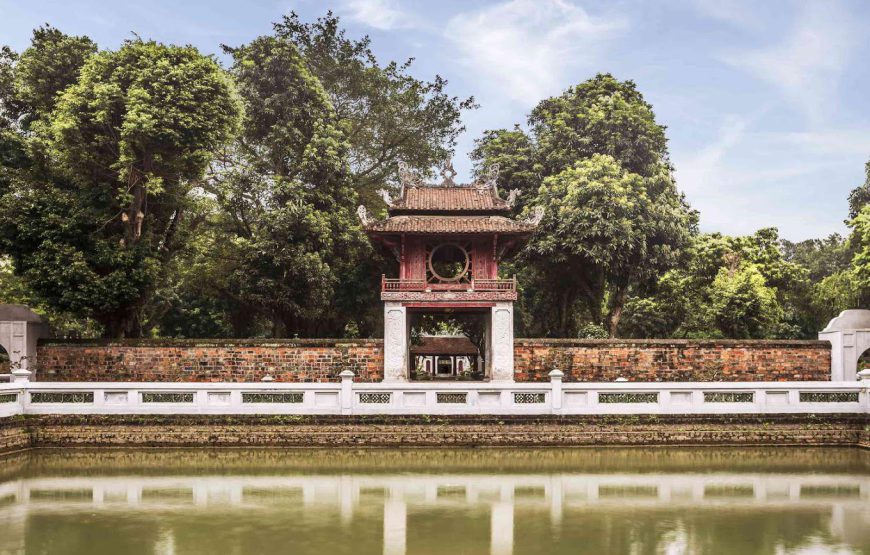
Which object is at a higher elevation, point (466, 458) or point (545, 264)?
point (545, 264)

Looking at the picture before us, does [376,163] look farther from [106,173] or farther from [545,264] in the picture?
[106,173]

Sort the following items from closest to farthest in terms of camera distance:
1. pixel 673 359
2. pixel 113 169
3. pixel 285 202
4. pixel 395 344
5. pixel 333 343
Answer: pixel 395 344 < pixel 333 343 < pixel 673 359 < pixel 113 169 < pixel 285 202

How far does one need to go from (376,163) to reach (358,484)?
74.9 ft

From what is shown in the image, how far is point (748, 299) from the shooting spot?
28.4 meters

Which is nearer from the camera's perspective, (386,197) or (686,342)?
(686,342)

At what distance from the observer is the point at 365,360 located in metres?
22.7

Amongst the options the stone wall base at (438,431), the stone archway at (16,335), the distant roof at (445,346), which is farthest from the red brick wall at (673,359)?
the stone archway at (16,335)

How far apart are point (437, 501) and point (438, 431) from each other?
498 centimetres

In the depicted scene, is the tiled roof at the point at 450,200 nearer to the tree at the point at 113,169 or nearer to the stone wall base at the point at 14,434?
the tree at the point at 113,169

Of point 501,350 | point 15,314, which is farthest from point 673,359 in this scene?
point 15,314

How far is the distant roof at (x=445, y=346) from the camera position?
32.3m

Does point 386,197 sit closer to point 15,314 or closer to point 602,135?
point 15,314

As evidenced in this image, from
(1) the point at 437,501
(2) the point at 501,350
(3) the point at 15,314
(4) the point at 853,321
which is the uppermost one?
(3) the point at 15,314

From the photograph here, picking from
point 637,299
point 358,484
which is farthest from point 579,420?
point 637,299
